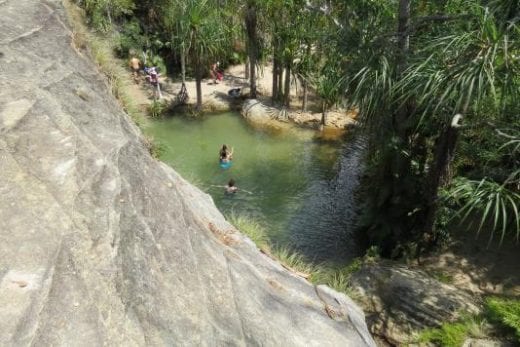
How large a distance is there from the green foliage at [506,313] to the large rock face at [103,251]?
9.07ft

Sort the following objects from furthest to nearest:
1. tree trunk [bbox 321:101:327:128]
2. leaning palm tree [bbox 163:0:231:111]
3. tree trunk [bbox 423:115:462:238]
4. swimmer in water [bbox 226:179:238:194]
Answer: tree trunk [bbox 321:101:327:128], leaning palm tree [bbox 163:0:231:111], swimmer in water [bbox 226:179:238:194], tree trunk [bbox 423:115:462:238]

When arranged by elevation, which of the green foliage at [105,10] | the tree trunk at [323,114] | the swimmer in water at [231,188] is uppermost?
the green foliage at [105,10]

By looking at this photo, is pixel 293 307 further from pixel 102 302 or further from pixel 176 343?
pixel 102 302

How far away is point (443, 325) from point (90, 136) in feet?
21.0

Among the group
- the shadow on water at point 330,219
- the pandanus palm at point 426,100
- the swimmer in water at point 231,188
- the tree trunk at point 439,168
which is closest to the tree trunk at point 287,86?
the shadow on water at point 330,219

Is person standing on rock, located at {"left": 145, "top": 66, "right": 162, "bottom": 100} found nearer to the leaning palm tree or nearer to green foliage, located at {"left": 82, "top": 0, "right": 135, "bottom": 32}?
the leaning palm tree

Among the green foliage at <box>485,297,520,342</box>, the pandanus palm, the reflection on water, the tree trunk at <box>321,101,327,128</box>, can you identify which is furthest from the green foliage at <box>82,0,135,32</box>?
the green foliage at <box>485,297,520,342</box>

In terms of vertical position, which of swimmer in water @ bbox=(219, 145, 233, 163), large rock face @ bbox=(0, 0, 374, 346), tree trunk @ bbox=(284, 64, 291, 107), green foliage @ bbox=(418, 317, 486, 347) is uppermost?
large rock face @ bbox=(0, 0, 374, 346)

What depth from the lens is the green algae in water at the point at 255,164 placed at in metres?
12.3

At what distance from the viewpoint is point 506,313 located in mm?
7301

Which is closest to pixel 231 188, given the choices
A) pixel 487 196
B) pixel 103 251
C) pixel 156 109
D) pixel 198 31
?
pixel 156 109

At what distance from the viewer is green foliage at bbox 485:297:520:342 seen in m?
7.11

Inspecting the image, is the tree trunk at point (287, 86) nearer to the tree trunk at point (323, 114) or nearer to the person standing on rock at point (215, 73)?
the tree trunk at point (323, 114)

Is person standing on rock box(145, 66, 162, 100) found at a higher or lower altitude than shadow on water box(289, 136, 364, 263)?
higher
